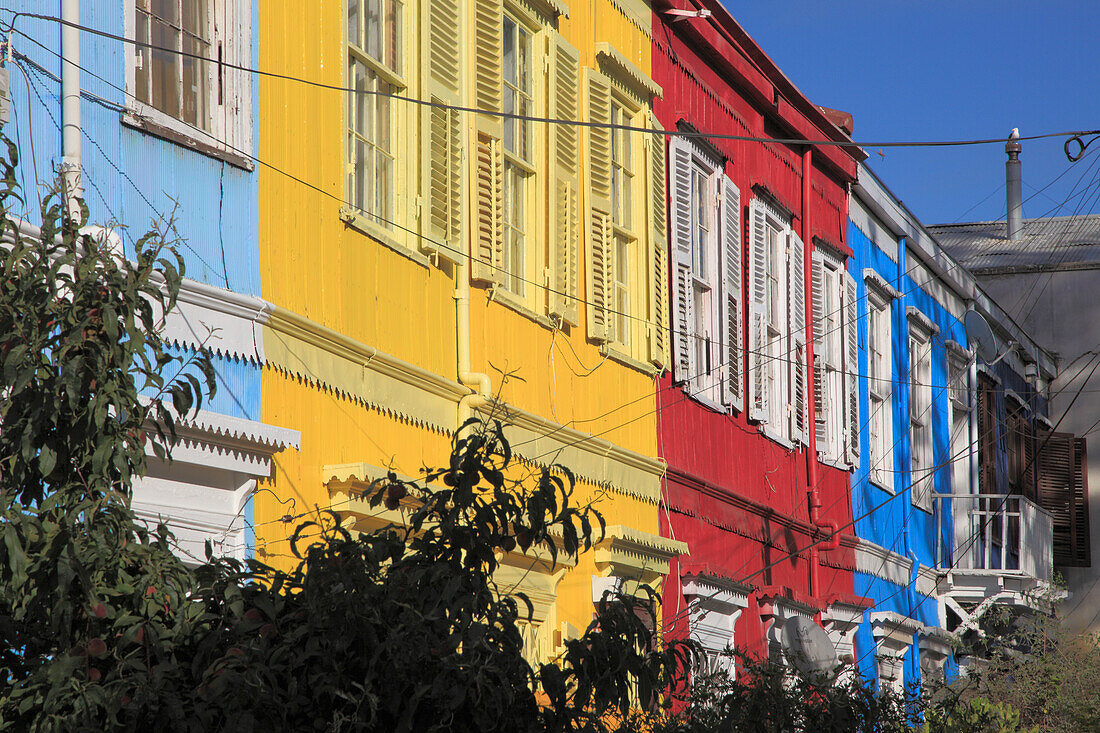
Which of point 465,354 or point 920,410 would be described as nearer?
point 465,354

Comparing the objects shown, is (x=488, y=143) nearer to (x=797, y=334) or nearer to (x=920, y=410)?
(x=797, y=334)

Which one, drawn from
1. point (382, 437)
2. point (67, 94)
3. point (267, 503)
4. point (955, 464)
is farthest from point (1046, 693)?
point (67, 94)

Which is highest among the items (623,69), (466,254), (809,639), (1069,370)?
(1069,370)

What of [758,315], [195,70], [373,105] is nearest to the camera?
[195,70]

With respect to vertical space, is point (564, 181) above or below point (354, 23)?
below

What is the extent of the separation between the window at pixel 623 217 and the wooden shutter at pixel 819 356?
3.99 meters

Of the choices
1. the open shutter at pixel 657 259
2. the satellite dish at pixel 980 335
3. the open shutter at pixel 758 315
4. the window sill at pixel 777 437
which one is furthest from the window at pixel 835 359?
the satellite dish at pixel 980 335

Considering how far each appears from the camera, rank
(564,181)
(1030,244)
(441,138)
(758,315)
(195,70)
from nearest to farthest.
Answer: (195,70) → (441,138) → (564,181) → (758,315) → (1030,244)

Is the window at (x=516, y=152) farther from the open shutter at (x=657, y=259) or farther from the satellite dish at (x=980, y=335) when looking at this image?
the satellite dish at (x=980, y=335)

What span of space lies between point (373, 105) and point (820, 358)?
834cm

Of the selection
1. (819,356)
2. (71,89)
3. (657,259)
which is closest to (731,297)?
(657,259)

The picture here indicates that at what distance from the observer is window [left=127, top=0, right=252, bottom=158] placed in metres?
6.99

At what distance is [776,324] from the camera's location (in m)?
15.1

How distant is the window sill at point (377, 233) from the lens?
8211 mm
